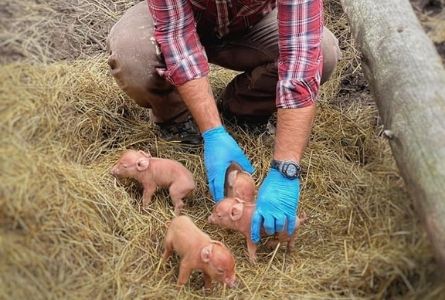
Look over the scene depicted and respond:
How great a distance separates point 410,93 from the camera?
256cm

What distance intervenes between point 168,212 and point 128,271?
0.45 metres

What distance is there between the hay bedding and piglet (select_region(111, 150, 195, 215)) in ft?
0.22

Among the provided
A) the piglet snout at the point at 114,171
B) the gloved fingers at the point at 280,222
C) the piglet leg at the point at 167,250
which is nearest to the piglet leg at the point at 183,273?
the piglet leg at the point at 167,250

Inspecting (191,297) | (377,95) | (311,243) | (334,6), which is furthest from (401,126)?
(334,6)

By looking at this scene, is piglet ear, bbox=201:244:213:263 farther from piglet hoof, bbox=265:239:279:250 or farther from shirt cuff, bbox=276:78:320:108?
shirt cuff, bbox=276:78:320:108

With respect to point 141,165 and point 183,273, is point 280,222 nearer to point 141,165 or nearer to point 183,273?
point 183,273

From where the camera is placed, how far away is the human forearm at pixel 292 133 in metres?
2.70

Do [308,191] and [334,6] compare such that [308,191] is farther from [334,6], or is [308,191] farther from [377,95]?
[334,6]

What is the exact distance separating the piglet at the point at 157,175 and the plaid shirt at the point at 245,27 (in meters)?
0.33

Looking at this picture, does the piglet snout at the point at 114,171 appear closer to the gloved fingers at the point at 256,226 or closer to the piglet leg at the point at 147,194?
the piglet leg at the point at 147,194

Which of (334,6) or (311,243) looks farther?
(334,6)

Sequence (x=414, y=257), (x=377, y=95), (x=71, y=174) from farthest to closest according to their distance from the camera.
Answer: (x=377, y=95), (x=71, y=174), (x=414, y=257)

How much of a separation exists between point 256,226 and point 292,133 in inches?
14.5

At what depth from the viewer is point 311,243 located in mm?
2768
